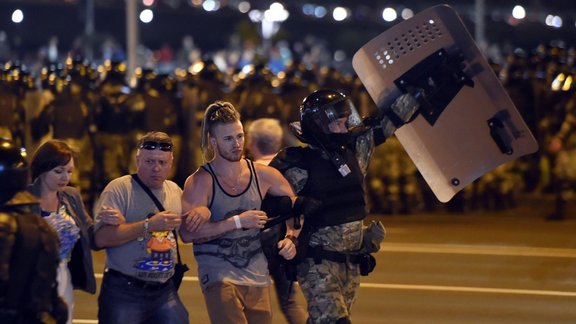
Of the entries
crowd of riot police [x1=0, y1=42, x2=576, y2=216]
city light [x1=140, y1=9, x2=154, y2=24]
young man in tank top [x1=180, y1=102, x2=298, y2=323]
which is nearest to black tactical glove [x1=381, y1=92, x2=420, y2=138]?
young man in tank top [x1=180, y1=102, x2=298, y2=323]

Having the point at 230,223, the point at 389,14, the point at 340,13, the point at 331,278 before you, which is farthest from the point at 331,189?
the point at 340,13

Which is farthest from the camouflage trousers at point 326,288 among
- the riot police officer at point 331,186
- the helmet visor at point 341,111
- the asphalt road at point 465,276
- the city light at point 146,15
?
the city light at point 146,15

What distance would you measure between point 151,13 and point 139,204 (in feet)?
209

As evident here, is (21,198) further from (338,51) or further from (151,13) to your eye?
(338,51)

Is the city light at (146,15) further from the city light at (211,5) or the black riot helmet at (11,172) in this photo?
the black riot helmet at (11,172)

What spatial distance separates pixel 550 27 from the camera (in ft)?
242

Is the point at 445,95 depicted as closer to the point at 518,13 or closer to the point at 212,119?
the point at 212,119

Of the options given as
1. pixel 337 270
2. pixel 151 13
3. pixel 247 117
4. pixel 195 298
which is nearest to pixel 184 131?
pixel 247 117

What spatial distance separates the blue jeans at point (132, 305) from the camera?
6945mm

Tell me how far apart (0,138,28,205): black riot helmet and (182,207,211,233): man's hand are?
1505mm

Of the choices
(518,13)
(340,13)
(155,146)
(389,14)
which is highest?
(155,146)

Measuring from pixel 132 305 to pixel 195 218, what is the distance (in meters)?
0.55

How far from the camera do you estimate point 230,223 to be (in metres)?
7.12

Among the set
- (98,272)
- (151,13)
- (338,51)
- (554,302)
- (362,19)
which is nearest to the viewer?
(554,302)
